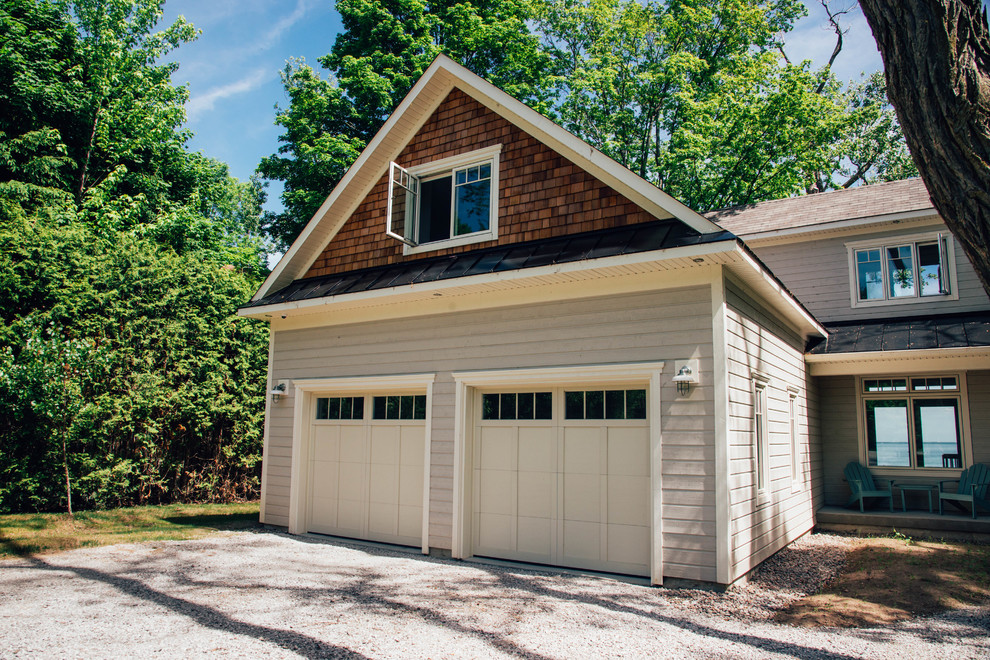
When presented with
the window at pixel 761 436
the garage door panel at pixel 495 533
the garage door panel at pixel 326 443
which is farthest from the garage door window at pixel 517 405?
the garage door panel at pixel 326 443

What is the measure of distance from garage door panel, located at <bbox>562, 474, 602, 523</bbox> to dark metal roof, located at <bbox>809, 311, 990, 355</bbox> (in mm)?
5766

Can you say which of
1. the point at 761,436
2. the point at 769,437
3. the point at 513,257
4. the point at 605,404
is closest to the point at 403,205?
the point at 513,257

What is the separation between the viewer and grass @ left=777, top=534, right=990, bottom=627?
5.69 meters

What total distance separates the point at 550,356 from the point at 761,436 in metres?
2.78

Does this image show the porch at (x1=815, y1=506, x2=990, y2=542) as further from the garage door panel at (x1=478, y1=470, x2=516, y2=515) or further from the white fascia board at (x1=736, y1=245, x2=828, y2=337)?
the garage door panel at (x1=478, y1=470, x2=516, y2=515)

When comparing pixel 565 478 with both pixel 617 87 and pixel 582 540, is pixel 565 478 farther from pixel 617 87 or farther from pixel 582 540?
pixel 617 87

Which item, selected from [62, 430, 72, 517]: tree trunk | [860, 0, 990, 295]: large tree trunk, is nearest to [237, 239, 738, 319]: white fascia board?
[860, 0, 990, 295]: large tree trunk

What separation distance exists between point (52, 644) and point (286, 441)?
5.28 meters

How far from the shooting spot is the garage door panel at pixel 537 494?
7.34 m

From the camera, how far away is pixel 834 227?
12.1m

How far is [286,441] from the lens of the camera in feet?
31.9

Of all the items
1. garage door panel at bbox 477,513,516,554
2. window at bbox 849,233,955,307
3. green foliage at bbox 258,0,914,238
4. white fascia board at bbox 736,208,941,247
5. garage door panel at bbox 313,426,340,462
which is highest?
green foliage at bbox 258,0,914,238

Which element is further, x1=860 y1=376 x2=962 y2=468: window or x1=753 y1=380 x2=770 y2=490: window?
x1=860 y1=376 x2=962 y2=468: window

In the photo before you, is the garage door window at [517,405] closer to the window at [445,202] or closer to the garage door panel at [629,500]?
the garage door panel at [629,500]
